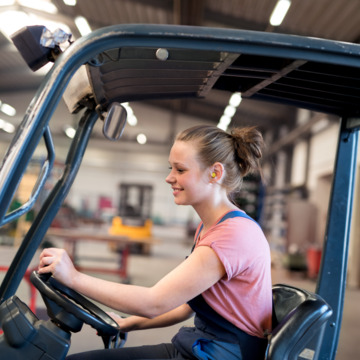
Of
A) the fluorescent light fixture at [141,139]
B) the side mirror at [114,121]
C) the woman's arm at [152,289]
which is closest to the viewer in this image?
the woman's arm at [152,289]

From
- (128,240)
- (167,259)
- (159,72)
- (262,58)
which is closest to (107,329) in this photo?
(159,72)

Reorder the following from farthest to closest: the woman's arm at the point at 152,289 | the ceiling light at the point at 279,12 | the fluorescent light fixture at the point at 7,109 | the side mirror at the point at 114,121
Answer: the fluorescent light fixture at the point at 7,109
the ceiling light at the point at 279,12
the side mirror at the point at 114,121
the woman's arm at the point at 152,289

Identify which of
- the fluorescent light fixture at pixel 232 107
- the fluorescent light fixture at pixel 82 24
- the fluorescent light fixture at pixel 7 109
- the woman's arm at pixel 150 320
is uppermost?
the fluorescent light fixture at pixel 82 24

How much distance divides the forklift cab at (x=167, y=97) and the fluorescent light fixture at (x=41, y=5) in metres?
10.3

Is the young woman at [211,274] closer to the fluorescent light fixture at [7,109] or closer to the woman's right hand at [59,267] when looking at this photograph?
the woman's right hand at [59,267]

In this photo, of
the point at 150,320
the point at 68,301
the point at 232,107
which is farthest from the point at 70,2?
the point at 68,301

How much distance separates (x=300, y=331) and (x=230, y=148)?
70 cm

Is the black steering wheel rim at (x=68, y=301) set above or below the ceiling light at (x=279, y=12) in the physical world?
below

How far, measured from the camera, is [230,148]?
6.17 ft

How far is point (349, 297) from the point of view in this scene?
9.86m

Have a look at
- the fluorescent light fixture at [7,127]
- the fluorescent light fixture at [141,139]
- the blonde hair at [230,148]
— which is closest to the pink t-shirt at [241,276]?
the blonde hair at [230,148]

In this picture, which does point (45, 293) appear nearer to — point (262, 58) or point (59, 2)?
point (262, 58)

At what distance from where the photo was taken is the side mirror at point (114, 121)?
2.09m

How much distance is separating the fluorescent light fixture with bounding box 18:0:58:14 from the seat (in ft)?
36.7
